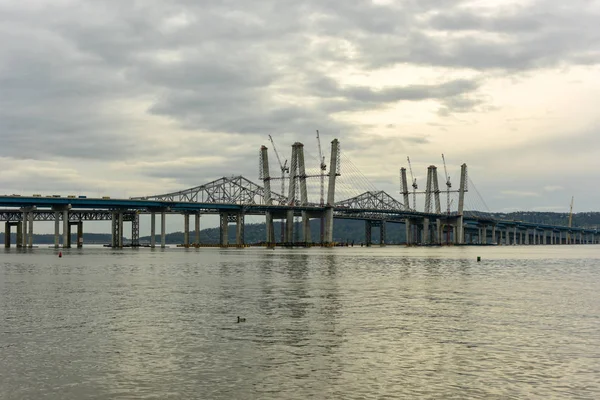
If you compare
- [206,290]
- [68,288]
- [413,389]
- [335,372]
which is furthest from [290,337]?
[68,288]

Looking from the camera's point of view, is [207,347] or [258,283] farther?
[258,283]

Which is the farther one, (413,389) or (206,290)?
(206,290)

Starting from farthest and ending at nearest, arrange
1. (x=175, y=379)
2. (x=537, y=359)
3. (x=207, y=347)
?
(x=207, y=347) < (x=537, y=359) < (x=175, y=379)

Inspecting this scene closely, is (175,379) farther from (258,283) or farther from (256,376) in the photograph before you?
(258,283)

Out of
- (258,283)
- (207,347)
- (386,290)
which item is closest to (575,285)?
(386,290)

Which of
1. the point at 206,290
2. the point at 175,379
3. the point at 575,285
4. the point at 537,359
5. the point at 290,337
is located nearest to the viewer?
the point at 175,379

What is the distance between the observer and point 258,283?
61.0m

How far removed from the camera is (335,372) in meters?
22.1

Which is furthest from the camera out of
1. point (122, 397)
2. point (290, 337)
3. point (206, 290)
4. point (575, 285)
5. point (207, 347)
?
point (575, 285)

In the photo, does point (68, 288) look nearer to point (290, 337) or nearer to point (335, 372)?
point (290, 337)

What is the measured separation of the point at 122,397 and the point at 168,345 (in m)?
8.36

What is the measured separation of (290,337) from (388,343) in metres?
4.29

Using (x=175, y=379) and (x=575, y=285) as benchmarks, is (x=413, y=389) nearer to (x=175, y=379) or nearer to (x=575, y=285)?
(x=175, y=379)

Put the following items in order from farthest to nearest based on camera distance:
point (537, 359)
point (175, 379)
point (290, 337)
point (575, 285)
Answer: point (575, 285), point (290, 337), point (537, 359), point (175, 379)
